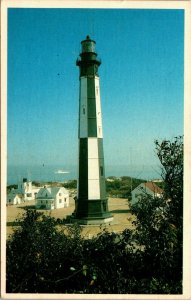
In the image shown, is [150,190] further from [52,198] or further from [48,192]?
[52,198]

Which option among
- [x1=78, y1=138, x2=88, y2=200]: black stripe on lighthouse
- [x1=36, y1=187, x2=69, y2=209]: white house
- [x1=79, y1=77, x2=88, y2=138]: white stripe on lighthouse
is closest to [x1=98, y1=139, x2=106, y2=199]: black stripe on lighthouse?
[x1=78, y1=138, x2=88, y2=200]: black stripe on lighthouse

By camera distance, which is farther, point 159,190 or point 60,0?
point 159,190

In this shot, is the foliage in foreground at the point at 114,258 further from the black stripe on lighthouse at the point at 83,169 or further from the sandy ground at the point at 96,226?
the black stripe on lighthouse at the point at 83,169

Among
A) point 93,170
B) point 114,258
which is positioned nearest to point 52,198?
point 93,170

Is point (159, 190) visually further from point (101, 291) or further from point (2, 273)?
point (2, 273)

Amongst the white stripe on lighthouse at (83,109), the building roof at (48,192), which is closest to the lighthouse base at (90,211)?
the building roof at (48,192)
